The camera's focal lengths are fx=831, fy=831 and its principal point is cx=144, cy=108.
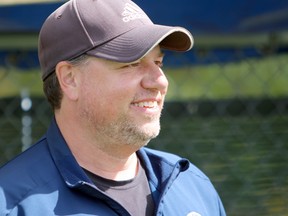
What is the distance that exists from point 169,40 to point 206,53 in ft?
4.09

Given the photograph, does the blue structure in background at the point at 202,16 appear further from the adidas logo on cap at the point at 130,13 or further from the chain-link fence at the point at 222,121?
the adidas logo on cap at the point at 130,13

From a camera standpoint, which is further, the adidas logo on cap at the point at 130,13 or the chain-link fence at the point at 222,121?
the chain-link fence at the point at 222,121

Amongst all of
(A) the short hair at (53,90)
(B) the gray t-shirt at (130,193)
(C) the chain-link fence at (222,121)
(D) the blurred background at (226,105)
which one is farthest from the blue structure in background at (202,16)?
(B) the gray t-shirt at (130,193)

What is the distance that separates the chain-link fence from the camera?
3.63 metres

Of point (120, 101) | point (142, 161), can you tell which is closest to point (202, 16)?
point (142, 161)

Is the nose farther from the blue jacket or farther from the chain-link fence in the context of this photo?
the chain-link fence

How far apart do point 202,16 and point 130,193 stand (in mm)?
1050

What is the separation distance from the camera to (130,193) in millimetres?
2369

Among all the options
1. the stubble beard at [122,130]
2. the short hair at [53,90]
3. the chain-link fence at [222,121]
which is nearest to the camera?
the stubble beard at [122,130]

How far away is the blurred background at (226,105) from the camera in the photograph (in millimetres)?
3330

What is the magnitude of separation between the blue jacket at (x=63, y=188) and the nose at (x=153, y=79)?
276mm

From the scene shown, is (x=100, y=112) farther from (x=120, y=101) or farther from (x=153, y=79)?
(x=153, y=79)

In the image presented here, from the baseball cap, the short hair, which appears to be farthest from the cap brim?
the short hair

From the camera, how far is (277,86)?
430 centimetres
